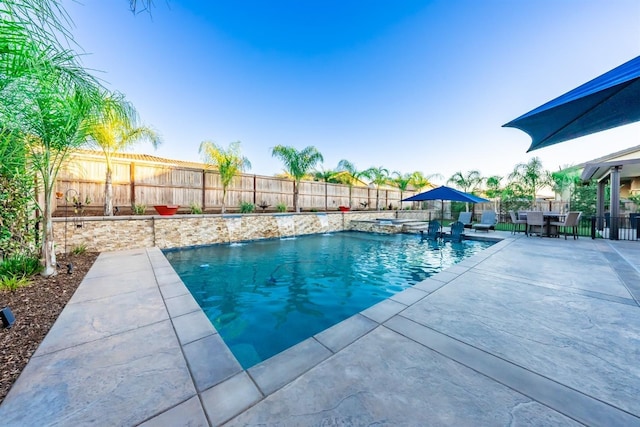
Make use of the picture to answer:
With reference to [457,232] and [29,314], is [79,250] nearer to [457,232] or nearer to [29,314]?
[29,314]

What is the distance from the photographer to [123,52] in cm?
406

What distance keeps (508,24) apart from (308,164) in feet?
30.8

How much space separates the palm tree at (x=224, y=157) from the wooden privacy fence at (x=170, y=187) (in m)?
0.86

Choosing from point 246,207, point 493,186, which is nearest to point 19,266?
point 246,207

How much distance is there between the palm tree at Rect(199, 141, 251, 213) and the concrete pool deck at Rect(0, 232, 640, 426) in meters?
7.97

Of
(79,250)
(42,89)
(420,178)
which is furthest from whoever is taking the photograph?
(420,178)

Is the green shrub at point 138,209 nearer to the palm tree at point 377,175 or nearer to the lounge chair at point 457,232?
the lounge chair at point 457,232

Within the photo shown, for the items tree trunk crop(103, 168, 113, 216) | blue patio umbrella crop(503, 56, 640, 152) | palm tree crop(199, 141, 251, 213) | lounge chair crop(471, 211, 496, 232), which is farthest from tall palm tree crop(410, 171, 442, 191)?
tree trunk crop(103, 168, 113, 216)

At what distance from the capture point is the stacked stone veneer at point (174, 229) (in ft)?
21.6

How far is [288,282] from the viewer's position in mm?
4879

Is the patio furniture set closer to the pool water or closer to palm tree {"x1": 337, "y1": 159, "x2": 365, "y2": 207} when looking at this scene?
the pool water

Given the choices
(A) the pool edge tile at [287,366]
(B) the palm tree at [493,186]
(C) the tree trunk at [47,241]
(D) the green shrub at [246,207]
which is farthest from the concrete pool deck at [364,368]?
(B) the palm tree at [493,186]

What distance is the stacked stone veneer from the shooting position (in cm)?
660

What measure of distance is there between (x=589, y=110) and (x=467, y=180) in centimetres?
1831
